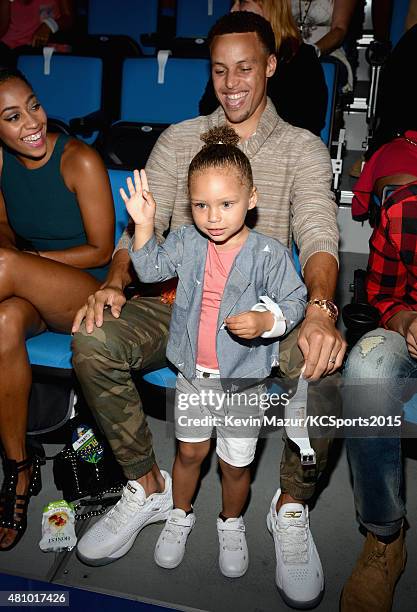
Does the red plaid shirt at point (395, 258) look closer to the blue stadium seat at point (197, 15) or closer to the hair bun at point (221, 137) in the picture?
the hair bun at point (221, 137)

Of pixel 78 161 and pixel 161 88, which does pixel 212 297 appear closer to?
pixel 78 161

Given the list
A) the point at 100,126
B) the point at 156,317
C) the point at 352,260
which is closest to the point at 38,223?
the point at 156,317

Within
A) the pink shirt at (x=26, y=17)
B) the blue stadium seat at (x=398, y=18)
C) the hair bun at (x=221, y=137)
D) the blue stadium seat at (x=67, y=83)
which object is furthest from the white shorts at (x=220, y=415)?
the pink shirt at (x=26, y=17)

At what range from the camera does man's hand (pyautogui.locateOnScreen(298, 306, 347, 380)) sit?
53.6 inches

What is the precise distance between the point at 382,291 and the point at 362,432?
430 mm

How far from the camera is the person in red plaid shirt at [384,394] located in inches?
58.7

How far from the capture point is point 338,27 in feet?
10.9

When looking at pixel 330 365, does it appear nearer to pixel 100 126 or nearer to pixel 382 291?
pixel 382 291

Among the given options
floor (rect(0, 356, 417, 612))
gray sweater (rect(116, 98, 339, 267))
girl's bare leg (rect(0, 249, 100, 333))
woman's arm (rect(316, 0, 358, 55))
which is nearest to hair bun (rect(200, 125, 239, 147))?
gray sweater (rect(116, 98, 339, 267))

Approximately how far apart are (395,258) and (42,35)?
3.07m

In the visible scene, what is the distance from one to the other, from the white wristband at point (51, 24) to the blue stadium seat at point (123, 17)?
1.31 ft

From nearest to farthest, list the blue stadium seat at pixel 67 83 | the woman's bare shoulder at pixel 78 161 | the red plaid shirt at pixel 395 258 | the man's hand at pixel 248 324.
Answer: the man's hand at pixel 248 324
the red plaid shirt at pixel 395 258
the woman's bare shoulder at pixel 78 161
the blue stadium seat at pixel 67 83

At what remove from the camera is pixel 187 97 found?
9.73ft

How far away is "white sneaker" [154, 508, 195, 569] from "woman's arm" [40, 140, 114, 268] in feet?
2.60
